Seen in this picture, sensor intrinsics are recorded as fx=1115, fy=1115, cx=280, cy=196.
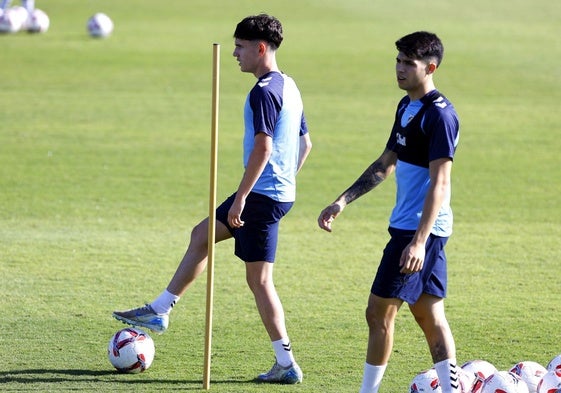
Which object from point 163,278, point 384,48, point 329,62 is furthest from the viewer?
point 384,48

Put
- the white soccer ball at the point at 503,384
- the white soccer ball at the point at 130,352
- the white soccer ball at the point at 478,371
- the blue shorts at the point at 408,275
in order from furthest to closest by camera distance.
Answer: the white soccer ball at the point at 130,352, the white soccer ball at the point at 478,371, the white soccer ball at the point at 503,384, the blue shorts at the point at 408,275

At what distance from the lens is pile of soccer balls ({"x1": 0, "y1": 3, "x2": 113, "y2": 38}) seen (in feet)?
99.2

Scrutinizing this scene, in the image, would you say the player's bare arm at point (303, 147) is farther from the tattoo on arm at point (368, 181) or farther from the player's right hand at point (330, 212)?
the player's right hand at point (330, 212)

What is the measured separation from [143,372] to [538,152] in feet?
35.1

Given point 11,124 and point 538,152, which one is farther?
point 11,124

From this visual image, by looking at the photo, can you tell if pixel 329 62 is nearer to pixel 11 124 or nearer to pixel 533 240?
pixel 11 124

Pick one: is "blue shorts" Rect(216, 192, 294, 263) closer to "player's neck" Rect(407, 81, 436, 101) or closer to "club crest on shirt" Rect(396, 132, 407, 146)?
"club crest on shirt" Rect(396, 132, 407, 146)

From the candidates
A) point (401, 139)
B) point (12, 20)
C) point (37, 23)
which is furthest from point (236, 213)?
point (37, 23)

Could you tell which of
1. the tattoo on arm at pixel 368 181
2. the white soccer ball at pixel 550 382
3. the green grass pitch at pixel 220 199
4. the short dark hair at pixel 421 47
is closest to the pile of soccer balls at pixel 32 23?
the green grass pitch at pixel 220 199

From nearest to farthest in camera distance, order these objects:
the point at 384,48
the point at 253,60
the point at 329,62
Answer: the point at 253,60
the point at 329,62
the point at 384,48

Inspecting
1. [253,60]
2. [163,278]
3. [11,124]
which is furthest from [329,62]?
[253,60]

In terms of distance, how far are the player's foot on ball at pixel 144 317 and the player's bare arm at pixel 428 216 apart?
90.7 inches

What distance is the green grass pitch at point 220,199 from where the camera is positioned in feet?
27.8

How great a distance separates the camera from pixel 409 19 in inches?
1403
